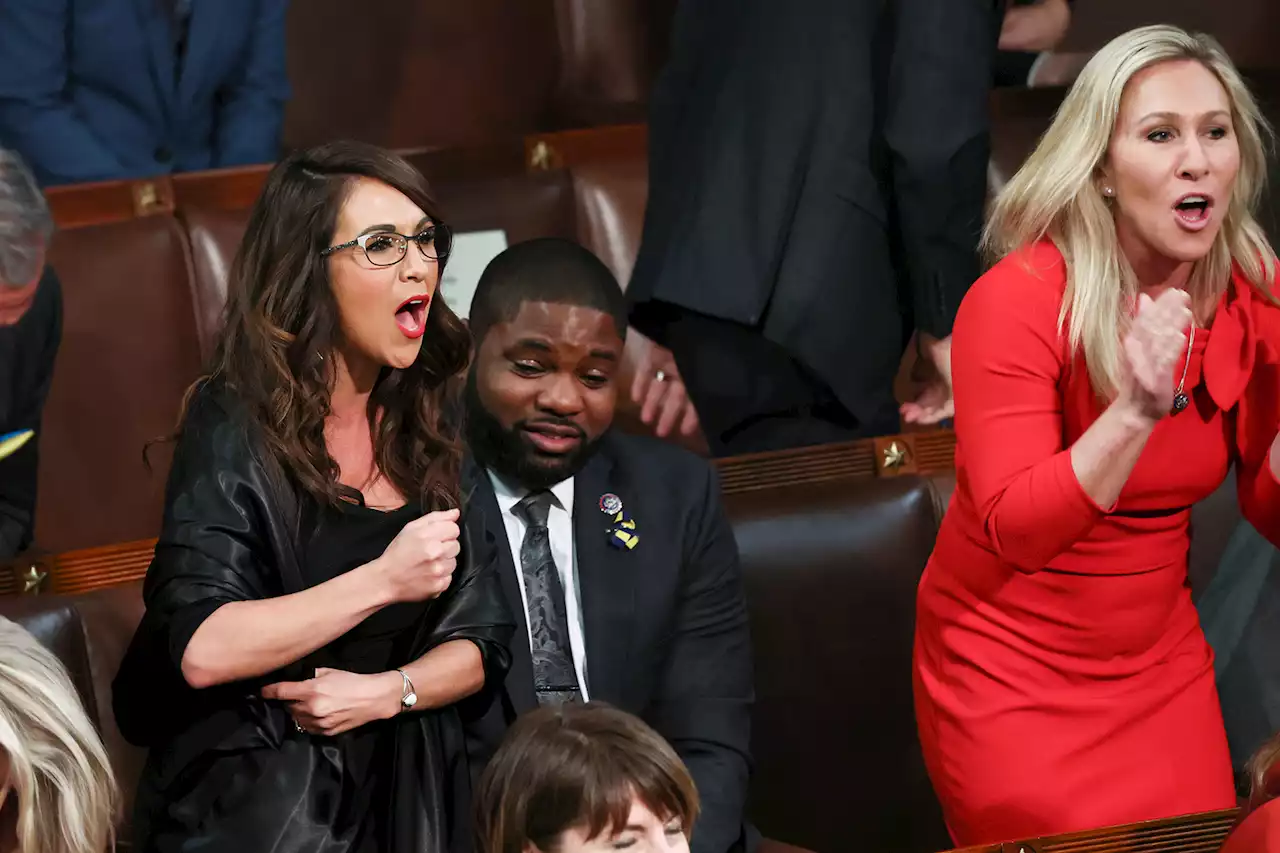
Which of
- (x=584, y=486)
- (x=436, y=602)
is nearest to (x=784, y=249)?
(x=584, y=486)

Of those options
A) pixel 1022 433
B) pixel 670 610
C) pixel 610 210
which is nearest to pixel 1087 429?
pixel 1022 433

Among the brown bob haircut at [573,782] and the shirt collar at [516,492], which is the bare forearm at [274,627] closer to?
the brown bob haircut at [573,782]

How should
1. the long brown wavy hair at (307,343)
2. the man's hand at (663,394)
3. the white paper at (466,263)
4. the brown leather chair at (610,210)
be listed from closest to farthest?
1. the long brown wavy hair at (307,343)
2. the man's hand at (663,394)
3. the white paper at (466,263)
4. the brown leather chair at (610,210)

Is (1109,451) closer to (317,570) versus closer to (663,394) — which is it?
(317,570)

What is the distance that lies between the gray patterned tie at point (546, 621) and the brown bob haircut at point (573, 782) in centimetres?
38

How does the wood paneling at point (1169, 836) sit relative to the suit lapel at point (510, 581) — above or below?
below

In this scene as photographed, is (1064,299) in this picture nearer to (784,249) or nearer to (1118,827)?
(1118,827)

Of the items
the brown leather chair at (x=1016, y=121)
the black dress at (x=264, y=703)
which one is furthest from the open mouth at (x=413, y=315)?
the brown leather chair at (x=1016, y=121)

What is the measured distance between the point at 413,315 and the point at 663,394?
3.10ft

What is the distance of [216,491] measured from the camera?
162 cm

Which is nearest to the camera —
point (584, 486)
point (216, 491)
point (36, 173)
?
point (216, 491)

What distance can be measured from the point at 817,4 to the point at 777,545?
68cm

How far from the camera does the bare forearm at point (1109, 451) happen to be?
1646 mm

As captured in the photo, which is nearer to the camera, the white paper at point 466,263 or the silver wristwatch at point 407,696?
the silver wristwatch at point 407,696
